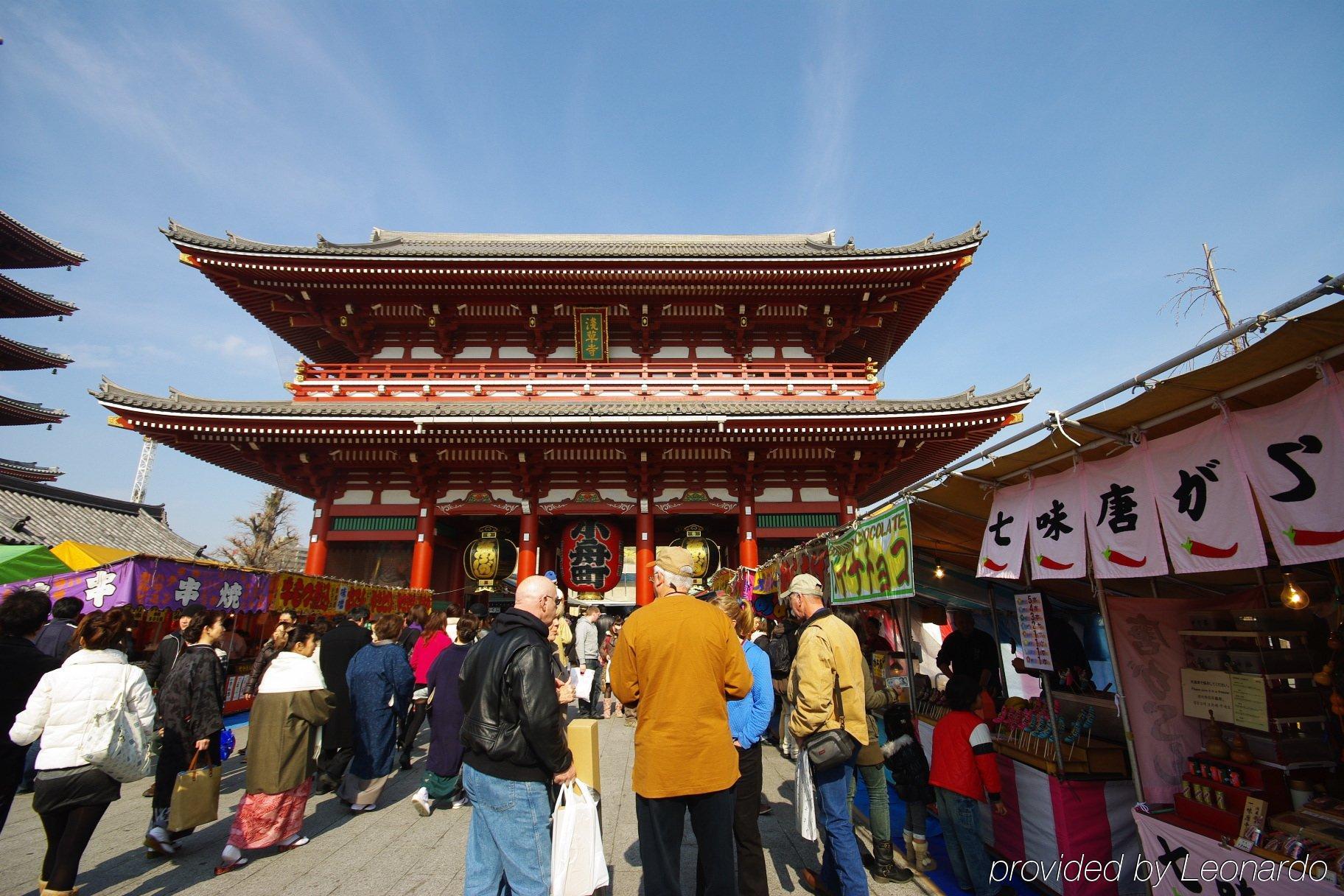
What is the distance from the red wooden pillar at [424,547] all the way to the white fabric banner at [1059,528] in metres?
11.8

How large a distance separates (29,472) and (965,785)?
34.0 m

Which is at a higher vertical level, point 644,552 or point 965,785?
point 644,552

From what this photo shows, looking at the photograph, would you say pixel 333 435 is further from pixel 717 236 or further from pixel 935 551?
pixel 717 236

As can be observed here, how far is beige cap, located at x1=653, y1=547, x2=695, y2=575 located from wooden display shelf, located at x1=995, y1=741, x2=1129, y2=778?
3.20m

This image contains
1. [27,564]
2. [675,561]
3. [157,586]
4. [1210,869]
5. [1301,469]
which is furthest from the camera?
[27,564]

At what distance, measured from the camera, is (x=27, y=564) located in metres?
9.04

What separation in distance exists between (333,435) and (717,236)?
14154 millimetres

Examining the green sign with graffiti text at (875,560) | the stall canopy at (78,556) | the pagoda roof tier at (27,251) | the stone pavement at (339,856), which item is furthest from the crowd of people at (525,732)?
the pagoda roof tier at (27,251)

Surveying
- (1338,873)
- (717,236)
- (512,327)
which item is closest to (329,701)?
(1338,873)

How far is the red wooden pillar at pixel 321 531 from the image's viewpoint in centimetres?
1305

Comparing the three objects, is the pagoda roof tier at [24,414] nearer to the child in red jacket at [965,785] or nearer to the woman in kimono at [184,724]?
the woman in kimono at [184,724]

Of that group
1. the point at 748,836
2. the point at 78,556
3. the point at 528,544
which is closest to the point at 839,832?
the point at 748,836

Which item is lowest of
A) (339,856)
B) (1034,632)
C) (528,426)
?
(339,856)

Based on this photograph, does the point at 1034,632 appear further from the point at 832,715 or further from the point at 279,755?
the point at 279,755
